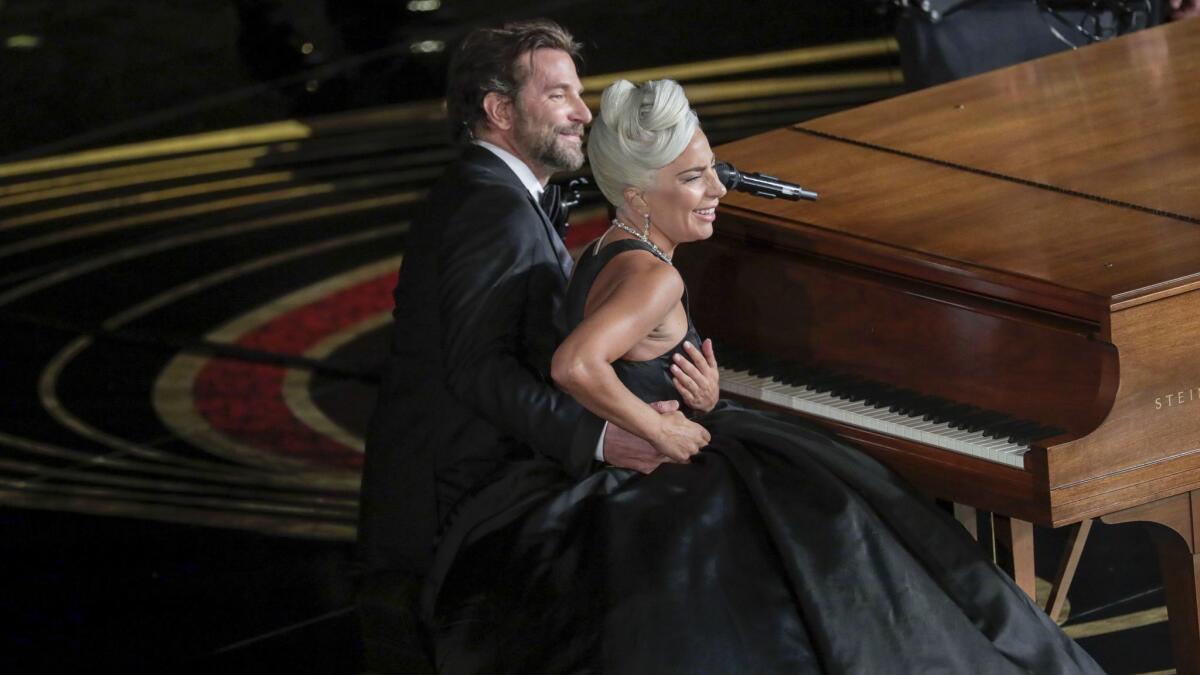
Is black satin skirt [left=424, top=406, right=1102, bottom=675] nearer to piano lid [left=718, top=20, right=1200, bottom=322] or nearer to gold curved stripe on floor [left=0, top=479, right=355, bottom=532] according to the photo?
piano lid [left=718, top=20, right=1200, bottom=322]

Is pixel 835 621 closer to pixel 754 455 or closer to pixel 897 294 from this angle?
pixel 754 455

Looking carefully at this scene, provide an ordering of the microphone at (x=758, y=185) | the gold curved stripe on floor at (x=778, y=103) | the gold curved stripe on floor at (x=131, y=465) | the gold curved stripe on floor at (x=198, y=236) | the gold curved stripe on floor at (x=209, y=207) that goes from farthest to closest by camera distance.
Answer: the gold curved stripe on floor at (x=778, y=103) < the gold curved stripe on floor at (x=209, y=207) < the gold curved stripe on floor at (x=198, y=236) < the gold curved stripe on floor at (x=131, y=465) < the microphone at (x=758, y=185)

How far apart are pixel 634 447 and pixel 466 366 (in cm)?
33

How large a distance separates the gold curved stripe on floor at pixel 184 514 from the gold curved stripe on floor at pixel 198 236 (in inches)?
77.4

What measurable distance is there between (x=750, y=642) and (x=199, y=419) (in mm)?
3293

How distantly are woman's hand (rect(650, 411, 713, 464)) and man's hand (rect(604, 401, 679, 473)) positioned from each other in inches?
1.1

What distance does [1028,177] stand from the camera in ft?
13.5

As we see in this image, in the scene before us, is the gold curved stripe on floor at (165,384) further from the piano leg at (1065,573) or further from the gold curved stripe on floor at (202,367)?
the piano leg at (1065,573)

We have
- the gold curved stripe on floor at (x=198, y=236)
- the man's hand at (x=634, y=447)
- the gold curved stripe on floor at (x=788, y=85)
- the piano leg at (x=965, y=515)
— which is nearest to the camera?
the man's hand at (x=634, y=447)

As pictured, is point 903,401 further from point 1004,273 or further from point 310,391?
point 310,391

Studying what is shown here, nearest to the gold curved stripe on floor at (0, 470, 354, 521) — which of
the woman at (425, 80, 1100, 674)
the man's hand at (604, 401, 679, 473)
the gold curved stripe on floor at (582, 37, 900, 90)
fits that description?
the woman at (425, 80, 1100, 674)

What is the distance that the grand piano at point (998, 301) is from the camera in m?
3.48

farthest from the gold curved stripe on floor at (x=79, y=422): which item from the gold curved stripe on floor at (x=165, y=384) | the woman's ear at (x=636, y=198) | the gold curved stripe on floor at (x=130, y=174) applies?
the woman's ear at (x=636, y=198)

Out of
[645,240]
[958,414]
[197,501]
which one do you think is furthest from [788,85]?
[645,240]
